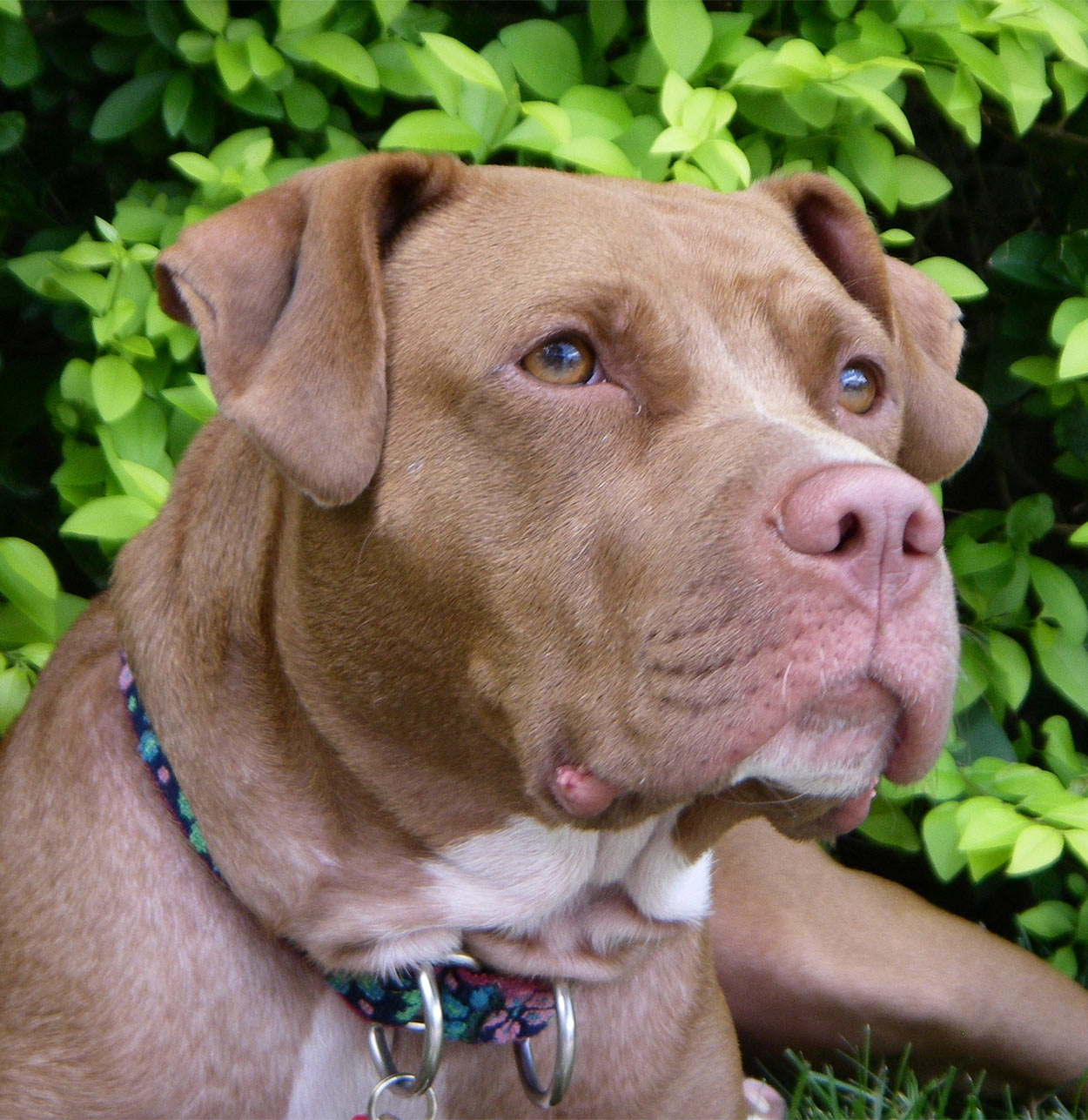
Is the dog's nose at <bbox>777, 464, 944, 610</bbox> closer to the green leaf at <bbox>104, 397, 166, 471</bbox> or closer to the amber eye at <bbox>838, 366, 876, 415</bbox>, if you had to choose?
the amber eye at <bbox>838, 366, 876, 415</bbox>

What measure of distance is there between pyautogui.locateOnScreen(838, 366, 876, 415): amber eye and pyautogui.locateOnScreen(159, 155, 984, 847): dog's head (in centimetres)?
1

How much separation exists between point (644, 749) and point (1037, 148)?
2.73m

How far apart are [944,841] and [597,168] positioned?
1.69 metres

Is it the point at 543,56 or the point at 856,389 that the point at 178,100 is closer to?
the point at 543,56

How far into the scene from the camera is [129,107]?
3594 millimetres

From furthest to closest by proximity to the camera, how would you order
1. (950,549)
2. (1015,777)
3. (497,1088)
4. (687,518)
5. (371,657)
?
(950,549)
(1015,777)
(497,1088)
(371,657)
(687,518)

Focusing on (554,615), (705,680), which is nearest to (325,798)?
(554,615)

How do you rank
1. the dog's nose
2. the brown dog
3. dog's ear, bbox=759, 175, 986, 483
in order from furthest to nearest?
dog's ear, bbox=759, 175, 986, 483
the brown dog
the dog's nose

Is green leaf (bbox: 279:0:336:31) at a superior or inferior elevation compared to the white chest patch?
superior

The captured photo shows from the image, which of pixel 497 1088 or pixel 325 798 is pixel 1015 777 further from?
pixel 325 798

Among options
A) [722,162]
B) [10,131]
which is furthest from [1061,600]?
[10,131]

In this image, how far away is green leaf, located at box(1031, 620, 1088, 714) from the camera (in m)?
3.62

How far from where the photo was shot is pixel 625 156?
124 inches

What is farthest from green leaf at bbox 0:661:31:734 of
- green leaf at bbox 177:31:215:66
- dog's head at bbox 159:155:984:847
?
green leaf at bbox 177:31:215:66
